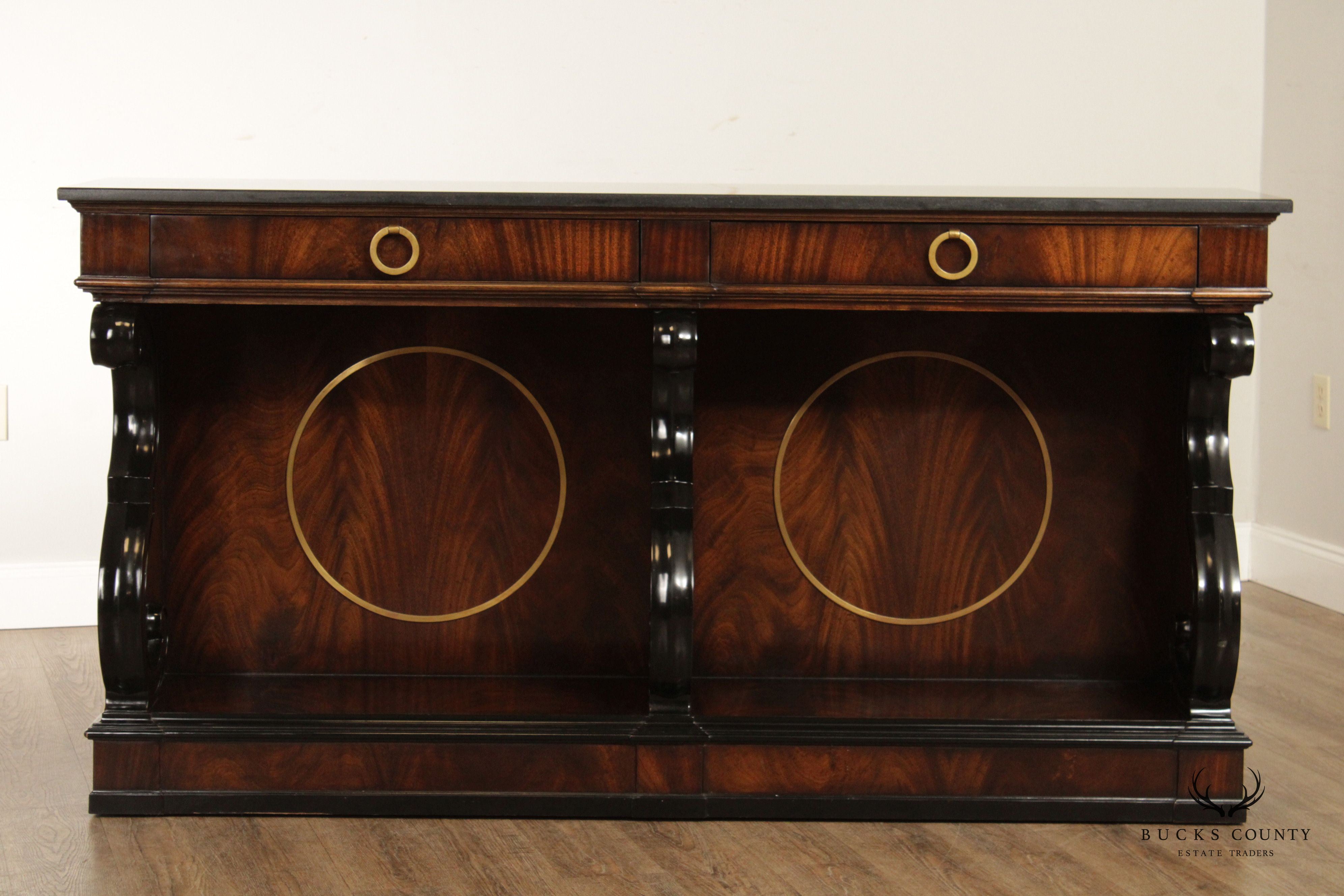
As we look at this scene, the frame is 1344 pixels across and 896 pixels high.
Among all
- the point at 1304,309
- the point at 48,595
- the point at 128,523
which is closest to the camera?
the point at 128,523

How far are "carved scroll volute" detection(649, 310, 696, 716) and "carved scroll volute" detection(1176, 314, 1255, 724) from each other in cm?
72

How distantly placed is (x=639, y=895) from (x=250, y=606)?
81cm

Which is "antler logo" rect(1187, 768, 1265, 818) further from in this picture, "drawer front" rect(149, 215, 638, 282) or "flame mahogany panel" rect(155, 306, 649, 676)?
"drawer front" rect(149, 215, 638, 282)

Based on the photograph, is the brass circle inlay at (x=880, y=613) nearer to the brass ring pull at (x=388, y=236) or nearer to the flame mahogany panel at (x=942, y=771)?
Result: the flame mahogany panel at (x=942, y=771)

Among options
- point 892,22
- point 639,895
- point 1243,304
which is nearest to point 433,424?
point 639,895

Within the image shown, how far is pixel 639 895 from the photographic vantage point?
1.58 meters

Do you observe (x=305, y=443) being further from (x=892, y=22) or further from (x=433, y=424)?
(x=892, y=22)

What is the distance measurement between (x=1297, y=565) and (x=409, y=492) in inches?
88.3

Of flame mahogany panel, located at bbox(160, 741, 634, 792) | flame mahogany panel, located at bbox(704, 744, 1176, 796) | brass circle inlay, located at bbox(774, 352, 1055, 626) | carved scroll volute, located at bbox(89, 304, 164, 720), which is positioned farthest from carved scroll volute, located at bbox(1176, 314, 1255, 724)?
carved scroll volute, located at bbox(89, 304, 164, 720)

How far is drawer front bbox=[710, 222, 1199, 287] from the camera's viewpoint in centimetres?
172

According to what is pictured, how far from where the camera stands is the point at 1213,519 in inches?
70.7

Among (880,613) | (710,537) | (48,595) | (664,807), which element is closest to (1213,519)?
(880,613)

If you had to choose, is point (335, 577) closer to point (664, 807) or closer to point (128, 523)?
point (128, 523)

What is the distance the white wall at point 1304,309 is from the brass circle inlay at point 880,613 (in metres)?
1.37
